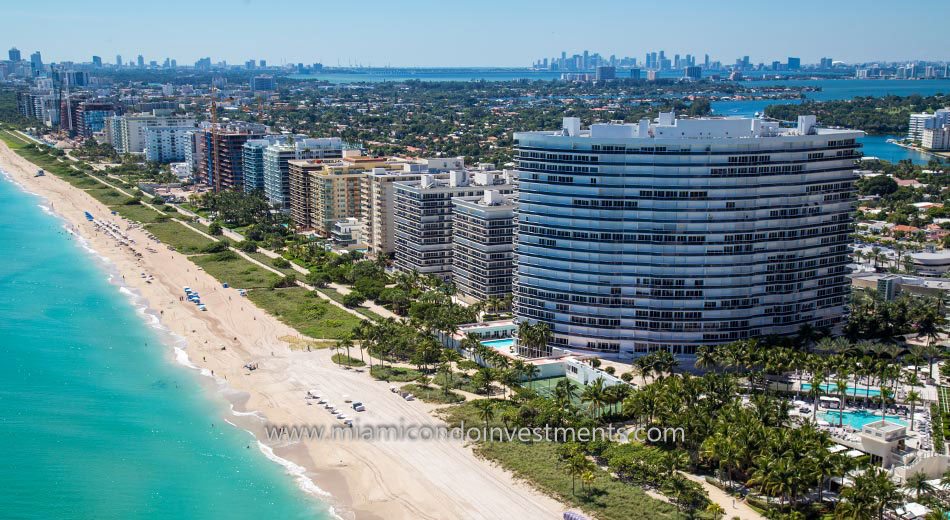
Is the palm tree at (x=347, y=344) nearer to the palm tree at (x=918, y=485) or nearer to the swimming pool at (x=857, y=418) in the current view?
the swimming pool at (x=857, y=418)

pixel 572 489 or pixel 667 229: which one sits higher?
pixel 667 229

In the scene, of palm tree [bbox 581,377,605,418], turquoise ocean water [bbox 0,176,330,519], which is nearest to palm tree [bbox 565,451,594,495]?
palm tree [bbox 581,377,605,418]

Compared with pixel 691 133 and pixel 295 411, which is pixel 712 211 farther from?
pixel 295 411

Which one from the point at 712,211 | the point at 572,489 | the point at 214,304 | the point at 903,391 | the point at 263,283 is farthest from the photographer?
the point at 263,283

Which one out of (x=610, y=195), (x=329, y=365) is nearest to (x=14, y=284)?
(x=329, y=365)

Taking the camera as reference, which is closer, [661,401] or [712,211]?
[661,401]

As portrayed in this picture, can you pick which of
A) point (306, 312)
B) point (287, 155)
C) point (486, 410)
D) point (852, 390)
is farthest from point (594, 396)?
point (287, 155)

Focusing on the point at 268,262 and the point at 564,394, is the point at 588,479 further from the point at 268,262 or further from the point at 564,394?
the point at 268,262

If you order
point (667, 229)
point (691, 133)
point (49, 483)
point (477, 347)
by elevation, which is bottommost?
point (49, 483)

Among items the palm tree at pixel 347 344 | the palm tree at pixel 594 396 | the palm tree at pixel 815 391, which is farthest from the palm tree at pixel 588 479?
the palm tree at pixel 347 344
